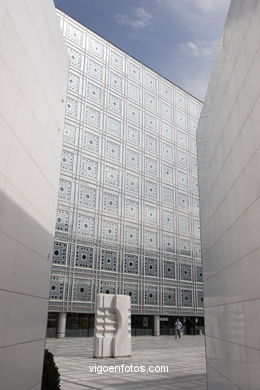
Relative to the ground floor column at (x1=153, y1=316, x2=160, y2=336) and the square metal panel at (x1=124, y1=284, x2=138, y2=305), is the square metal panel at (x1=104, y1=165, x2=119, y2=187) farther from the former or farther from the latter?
the ground floor column at (x1=153, y1=316, x2=160, y2=336)

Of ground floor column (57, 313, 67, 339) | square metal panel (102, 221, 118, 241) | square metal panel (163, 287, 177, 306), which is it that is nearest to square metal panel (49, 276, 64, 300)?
ground floor column (57, 313, 67, 339)

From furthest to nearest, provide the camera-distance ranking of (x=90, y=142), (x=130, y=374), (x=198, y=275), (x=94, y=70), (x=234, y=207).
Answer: (x=198, y=275)
(x=94, y=70)
(x=90, y=142)
(x=130, y=374)
(x=234, y=207)

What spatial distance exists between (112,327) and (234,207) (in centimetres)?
1374

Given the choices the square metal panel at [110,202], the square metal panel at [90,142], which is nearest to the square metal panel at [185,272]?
the square metal panel at [110,202]

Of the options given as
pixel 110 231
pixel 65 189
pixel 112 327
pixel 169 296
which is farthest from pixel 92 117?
pixel 112 327

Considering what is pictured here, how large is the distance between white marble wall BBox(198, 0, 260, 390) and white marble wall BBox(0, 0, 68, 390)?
3.91 metres

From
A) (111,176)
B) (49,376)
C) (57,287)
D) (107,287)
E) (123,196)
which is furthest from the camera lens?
(123,196)

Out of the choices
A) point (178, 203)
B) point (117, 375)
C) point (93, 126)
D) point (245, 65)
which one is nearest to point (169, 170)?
point (178, 203)

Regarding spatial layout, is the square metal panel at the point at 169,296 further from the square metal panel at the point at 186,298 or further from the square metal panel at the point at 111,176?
the square metal panel at the point at 111,176

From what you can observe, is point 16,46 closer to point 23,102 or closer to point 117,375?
point 23,102

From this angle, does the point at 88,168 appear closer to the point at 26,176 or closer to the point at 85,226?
the point at 85,226

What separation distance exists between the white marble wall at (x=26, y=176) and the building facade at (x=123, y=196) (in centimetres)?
2194

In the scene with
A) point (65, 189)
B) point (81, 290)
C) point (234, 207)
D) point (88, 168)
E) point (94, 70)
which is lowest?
point (81, 290)

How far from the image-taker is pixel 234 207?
715 centimetres
